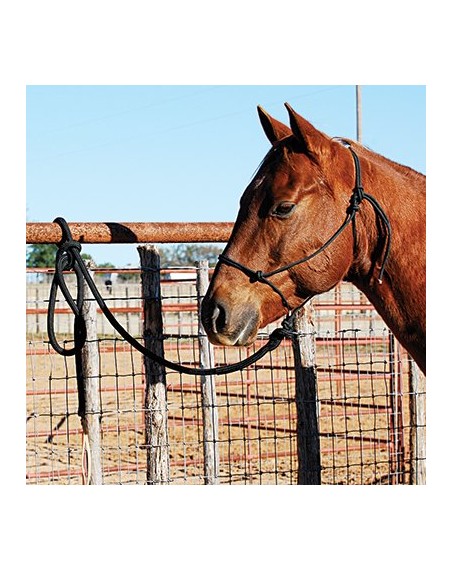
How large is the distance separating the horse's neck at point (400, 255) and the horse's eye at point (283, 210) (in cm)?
33

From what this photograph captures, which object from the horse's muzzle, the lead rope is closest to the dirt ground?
the lead rope

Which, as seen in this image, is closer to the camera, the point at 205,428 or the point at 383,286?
the point at 383,286

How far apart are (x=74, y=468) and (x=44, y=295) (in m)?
15.9

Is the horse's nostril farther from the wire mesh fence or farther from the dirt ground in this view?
the dirt ground

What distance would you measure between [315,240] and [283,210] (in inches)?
7.7

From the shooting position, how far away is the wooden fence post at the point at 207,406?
4.75 metres

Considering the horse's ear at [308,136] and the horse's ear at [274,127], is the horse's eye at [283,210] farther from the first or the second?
the horse's ear at [274,127]

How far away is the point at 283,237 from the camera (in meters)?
3.24

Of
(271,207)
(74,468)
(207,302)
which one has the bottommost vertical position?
(74,468)

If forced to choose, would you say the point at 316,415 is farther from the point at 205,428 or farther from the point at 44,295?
the point at 44,295

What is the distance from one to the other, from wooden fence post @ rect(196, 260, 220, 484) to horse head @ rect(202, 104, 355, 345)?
1.46 metres

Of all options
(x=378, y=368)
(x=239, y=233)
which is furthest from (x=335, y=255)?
(x=378, y=368)

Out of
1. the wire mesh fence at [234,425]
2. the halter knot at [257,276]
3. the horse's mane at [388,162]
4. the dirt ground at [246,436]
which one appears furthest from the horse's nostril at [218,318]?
the dirt ground at [246,436]
